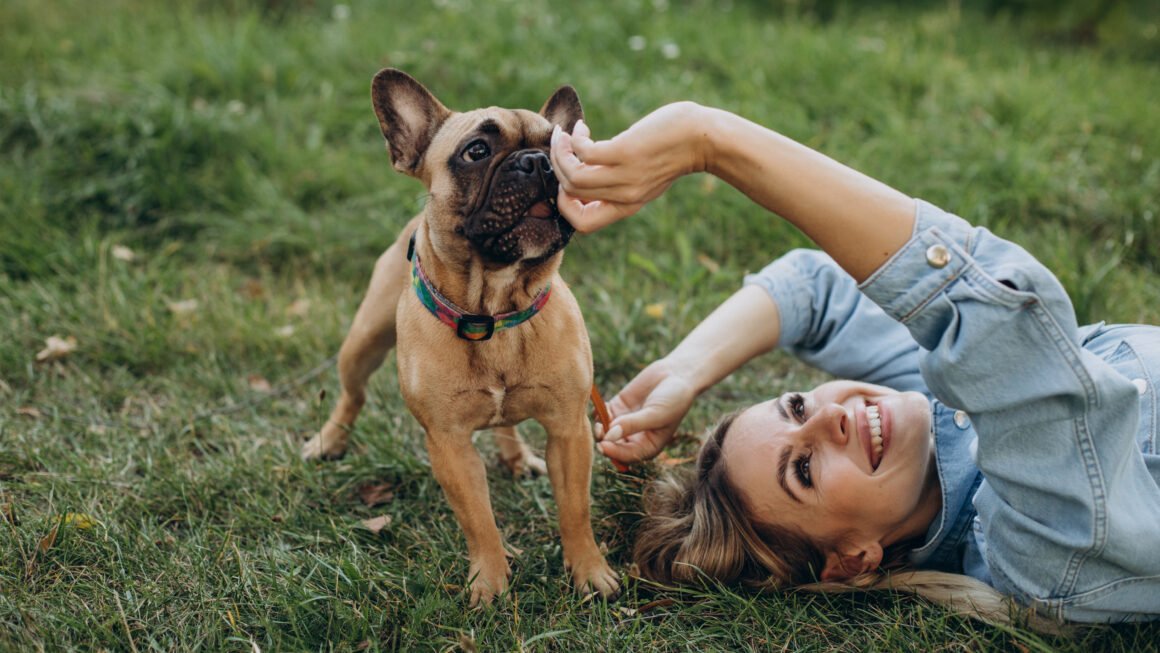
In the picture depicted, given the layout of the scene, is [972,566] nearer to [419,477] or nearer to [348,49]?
[419,477]

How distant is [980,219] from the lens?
475 cm

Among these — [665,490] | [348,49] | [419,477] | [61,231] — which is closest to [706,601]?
[665,490]

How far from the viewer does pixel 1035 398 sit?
2.09 meters

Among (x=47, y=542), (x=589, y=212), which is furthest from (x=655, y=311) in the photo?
(x=47, y=542)

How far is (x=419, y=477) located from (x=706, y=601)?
1180 mm

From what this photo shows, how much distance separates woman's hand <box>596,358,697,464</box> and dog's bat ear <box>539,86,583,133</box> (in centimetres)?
95

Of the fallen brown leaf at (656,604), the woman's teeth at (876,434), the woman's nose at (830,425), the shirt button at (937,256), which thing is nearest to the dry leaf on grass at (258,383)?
the fallen brown leaf at (656,604)

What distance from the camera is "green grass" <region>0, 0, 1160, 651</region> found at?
2.67m

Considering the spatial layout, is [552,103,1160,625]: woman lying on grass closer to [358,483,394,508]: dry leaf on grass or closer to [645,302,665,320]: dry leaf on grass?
[358,483,394,508]: dry leaf on grass

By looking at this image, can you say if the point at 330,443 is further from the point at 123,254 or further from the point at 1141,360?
the point at 1141,360

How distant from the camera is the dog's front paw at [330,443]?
3.64 m

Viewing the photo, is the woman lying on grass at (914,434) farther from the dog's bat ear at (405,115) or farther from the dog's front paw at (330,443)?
the dog's front paw at (330,443)

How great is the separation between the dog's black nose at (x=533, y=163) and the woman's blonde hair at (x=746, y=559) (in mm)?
1080

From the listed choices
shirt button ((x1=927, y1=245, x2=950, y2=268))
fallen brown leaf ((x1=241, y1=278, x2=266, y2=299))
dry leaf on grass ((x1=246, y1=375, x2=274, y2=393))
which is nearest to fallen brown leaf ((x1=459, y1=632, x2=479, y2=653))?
shirt button ((x1=927, y1=245, x2=950, y2=268))
